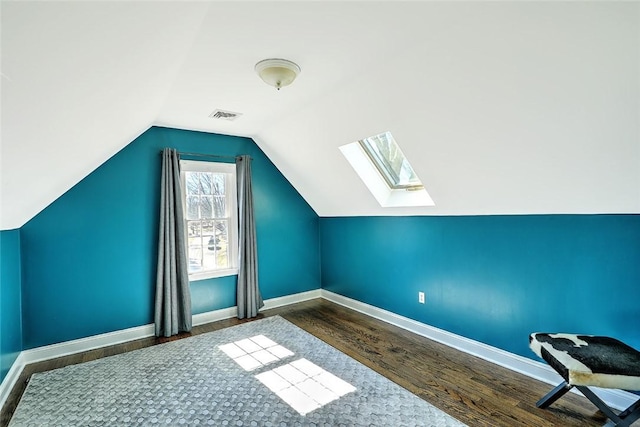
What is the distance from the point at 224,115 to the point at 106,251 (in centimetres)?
180

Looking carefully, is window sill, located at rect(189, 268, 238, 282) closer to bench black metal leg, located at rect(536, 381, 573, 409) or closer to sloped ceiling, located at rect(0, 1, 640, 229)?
sloped ceiling, located at rect(0, 1, 640, 229)

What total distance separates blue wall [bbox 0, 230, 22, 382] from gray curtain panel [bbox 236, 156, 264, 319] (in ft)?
6.49

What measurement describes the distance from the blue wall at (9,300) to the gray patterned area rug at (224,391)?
12.0 inches

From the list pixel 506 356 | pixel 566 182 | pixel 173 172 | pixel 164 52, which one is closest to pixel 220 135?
pixel 173 172

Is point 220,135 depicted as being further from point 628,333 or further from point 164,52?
point 628,333

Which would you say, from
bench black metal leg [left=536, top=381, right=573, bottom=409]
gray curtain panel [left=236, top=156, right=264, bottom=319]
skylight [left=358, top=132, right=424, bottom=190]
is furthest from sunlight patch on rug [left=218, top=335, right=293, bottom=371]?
skylight [left=358, top=132, right=424, bottom=190]

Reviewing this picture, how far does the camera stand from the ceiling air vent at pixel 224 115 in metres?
3.13

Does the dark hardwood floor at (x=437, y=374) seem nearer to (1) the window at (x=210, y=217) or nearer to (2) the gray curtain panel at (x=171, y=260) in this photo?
(2) the gray curtain panel at (x=171, y=260)

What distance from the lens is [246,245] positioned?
13.0 feet

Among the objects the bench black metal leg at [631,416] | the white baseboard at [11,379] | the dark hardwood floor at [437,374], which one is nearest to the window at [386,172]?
the dark hardwood floor at [437,374]

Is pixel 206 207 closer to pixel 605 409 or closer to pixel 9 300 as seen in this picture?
pixel 9 300

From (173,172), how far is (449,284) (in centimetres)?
307

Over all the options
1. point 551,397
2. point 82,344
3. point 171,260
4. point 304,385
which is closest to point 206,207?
point 171,260

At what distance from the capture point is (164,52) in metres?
1.61
